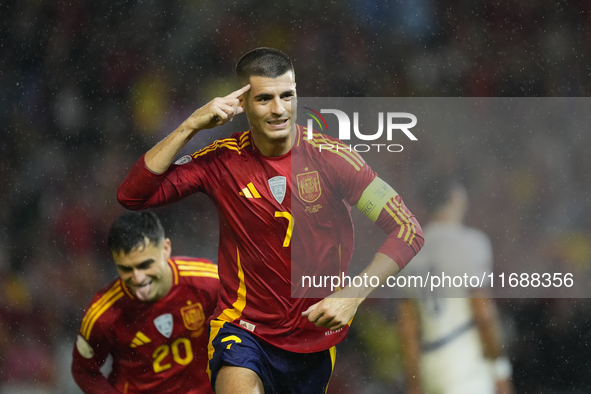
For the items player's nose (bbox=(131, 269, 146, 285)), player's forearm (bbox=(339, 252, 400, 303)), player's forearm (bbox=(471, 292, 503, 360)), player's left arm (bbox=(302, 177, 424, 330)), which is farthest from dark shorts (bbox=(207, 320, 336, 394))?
player's forearm (bbox=(471, 292, 503, 360))

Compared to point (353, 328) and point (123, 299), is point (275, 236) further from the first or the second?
point (353, 328)

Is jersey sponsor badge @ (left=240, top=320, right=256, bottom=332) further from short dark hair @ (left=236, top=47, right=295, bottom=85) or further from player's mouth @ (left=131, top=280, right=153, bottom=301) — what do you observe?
player's mouth @ (left=131, top=280, right=153, bottom=301)

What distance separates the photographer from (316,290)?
101 inches

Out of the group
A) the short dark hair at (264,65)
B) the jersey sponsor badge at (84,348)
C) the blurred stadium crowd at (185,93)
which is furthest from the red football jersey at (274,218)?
the blurred stadium crowd at (185,93)

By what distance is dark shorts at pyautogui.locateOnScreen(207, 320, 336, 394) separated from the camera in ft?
7.94

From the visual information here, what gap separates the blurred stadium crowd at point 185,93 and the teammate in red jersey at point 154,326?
1414mm

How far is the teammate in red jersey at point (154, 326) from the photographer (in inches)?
136

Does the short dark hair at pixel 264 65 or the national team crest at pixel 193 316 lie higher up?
the short dark hair at pixel 264 65

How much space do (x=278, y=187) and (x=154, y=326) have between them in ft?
4.35

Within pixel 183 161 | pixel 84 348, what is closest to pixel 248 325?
pixel 183 161

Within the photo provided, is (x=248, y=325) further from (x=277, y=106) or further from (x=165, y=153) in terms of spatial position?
(x=277, y=106)

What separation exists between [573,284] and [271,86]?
315cm

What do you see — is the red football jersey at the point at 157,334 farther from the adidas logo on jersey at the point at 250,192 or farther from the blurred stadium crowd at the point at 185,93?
the blurred stadium crowd at the point at 185,93

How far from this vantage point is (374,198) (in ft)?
8.60
